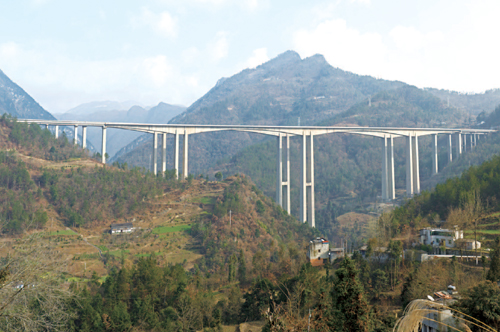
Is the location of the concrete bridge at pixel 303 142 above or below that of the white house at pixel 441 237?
above

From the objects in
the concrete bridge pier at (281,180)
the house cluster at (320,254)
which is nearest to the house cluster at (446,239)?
the house cluster at (320,254)

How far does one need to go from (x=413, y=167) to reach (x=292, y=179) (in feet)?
104

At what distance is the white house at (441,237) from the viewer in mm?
29594

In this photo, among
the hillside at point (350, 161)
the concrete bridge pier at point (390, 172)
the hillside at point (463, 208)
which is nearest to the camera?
the hillside at point (463, 208)

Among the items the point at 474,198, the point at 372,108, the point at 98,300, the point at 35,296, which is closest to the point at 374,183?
the point at 372,108

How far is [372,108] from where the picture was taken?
119 meters

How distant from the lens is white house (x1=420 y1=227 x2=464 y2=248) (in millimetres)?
29594

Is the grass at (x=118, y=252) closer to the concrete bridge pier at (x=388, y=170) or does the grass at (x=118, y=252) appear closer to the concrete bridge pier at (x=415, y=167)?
the concrete bridge pier at (x=388, y=170)

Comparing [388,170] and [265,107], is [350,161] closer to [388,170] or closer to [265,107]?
[388,170]

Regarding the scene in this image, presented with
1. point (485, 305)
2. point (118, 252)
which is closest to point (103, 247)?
point (118, 252)

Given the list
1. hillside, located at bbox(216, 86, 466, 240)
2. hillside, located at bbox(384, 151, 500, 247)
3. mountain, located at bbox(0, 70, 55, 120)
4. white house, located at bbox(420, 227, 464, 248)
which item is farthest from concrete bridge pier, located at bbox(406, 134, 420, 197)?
mountain, located at bbox(0, 70, 55, 120)

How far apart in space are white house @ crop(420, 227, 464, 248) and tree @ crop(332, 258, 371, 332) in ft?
70.2

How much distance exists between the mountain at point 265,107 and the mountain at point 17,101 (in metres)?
29.2

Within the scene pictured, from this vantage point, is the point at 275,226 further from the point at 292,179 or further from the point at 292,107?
the point at 292,107
